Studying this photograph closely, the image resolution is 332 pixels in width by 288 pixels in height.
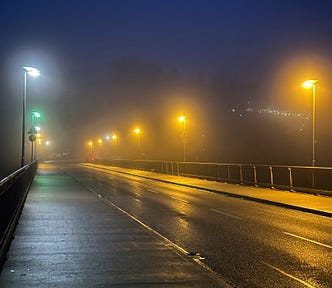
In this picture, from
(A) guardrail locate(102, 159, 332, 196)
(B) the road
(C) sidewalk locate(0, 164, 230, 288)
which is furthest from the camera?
(A) guardrail locate(102, 159, 332, 196)

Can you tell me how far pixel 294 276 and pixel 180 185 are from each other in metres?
25.7

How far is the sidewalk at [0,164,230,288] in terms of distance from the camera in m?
7.75

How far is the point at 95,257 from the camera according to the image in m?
9.68

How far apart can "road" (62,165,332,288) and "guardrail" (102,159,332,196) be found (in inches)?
183

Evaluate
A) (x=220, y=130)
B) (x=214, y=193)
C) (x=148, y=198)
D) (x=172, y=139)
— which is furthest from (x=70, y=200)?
(x=172, y=139)

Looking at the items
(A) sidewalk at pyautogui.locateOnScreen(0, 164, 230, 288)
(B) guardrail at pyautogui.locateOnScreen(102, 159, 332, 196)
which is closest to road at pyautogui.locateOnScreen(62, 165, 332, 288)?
(A) sidewalk at pyautogui.locateOnScreen(0, 164, 230, 288)

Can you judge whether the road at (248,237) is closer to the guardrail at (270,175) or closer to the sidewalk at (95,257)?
the sidewalk at (95,257)

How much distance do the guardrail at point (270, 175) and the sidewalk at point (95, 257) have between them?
38.3 ft

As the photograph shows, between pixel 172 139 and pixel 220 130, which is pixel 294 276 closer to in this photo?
pixel 220 130

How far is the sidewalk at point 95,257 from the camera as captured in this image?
7754 millimetres

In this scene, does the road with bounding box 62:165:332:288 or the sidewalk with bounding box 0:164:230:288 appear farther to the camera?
the road with bounding box 62:165:332:288

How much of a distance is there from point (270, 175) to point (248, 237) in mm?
16432

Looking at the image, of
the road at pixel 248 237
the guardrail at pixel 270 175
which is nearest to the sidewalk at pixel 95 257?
the road at pixel 248 237

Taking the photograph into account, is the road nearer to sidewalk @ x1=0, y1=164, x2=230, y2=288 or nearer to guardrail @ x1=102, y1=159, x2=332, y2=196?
sidewalk @ x1=0, y1=164, x2=230, y2=288
